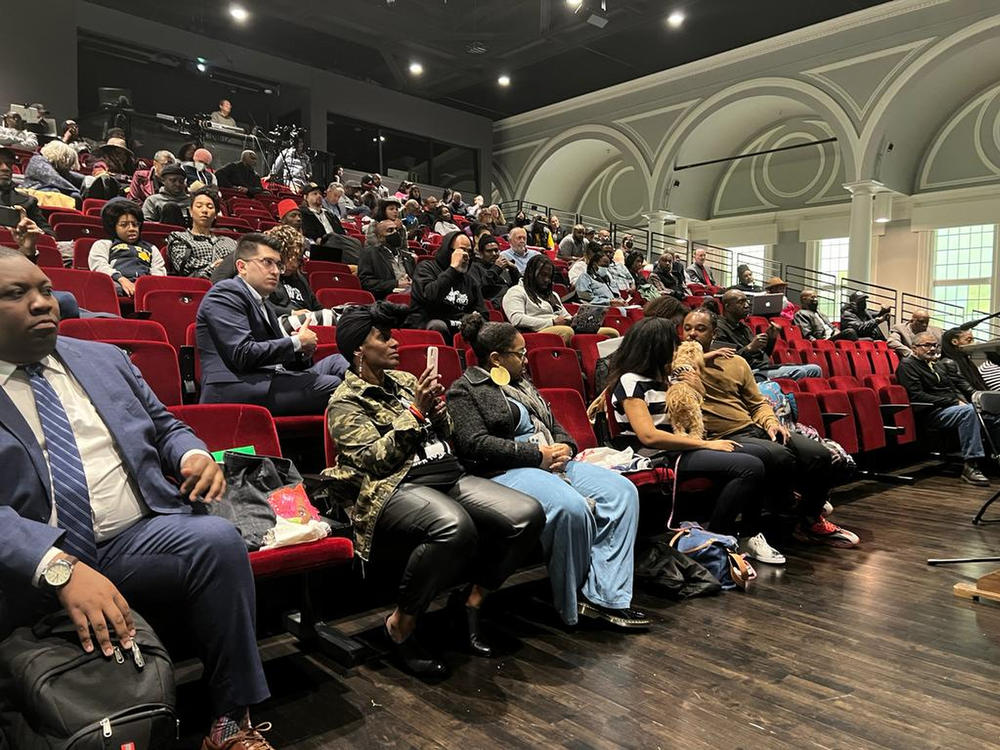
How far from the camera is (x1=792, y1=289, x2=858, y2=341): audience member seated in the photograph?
22.2 ft

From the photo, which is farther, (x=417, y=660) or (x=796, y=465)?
(x=796, y=465)

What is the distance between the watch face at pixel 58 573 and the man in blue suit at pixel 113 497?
34mm

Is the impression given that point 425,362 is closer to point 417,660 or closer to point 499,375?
point 499,375

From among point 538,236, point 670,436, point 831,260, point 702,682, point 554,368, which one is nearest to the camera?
point 702,682

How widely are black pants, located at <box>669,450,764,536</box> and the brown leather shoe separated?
1692 millimetres

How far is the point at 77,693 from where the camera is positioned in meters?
1.00

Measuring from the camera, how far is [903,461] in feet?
16.0

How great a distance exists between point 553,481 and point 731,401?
1.21m

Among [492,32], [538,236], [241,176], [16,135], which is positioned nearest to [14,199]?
[16,135]

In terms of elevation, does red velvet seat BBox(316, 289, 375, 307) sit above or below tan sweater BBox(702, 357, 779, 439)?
above

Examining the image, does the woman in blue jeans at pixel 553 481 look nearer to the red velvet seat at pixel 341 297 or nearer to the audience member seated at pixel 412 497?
the audience member seated at pixel 412 497

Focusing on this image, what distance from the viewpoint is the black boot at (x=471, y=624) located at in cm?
191

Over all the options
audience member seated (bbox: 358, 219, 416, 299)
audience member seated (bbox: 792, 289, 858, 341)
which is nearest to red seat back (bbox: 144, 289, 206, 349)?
audience member seated (bbox: 358, 219, 416, 299)

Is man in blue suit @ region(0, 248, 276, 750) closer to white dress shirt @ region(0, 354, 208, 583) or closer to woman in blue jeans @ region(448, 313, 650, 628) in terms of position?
white dress shirt @ region(0, 354, 208, 583)
